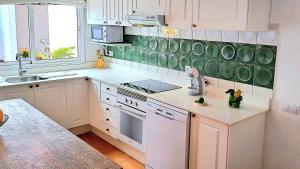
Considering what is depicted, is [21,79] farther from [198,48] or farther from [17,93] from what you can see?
[198,48]

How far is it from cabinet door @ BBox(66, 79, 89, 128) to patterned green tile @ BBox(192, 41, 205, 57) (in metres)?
1.71

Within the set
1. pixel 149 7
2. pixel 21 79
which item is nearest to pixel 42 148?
pixel 149 7

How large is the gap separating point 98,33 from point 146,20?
50.2 inches

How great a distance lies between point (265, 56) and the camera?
2.69 m

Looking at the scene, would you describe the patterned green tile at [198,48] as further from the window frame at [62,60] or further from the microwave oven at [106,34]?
the window frame at [62,60]

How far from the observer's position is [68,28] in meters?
4.63

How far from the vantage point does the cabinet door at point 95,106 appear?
4.04 meters

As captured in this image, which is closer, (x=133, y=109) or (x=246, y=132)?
(x=246, y=132)

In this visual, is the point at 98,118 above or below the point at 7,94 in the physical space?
below

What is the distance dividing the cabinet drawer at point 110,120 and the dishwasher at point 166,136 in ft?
2.39

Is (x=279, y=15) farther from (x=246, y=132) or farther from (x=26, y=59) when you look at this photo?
(x=26, y=59)

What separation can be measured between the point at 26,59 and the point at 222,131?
3.09 meters

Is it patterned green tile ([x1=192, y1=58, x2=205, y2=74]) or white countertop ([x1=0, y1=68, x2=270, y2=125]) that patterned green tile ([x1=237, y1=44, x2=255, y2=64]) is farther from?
patterned green tile ([x1=192, y1=58, x2=205, y2=74])

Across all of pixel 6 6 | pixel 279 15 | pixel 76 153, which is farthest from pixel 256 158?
pixel 6 6
